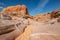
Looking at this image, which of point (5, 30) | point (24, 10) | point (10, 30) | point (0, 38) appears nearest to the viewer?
point (0, 38)

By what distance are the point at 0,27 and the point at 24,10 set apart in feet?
240

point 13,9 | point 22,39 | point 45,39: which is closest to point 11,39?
point 22,39

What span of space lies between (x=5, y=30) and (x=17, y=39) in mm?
1045

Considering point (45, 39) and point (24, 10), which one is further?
point (24, 10)

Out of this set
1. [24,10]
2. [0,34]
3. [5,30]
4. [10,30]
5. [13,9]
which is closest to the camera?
[0,34]

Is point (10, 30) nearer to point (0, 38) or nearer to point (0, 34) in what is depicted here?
point (0, 34)

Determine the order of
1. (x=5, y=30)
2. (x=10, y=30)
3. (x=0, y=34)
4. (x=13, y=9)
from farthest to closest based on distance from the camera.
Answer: (x=13, y=9) → (x=10, y=30) → (x=5, y=30) → (x=0, y=34)

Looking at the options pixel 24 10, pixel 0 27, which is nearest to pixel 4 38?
pixel 0 27

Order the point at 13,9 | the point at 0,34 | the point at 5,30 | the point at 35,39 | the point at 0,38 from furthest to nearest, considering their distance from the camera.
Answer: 1. the point at 13,9
2. the point at 5,30
3. the point at 0,34
4. the point at 0,38
5. the point at 35,39

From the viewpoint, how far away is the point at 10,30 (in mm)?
7496

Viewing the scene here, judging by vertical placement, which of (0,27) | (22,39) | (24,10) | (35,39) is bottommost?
(22,39)

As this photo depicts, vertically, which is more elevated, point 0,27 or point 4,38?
point 0,27

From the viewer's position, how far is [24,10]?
260ft

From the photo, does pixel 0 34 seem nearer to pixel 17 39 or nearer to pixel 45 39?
pixel 17 39
